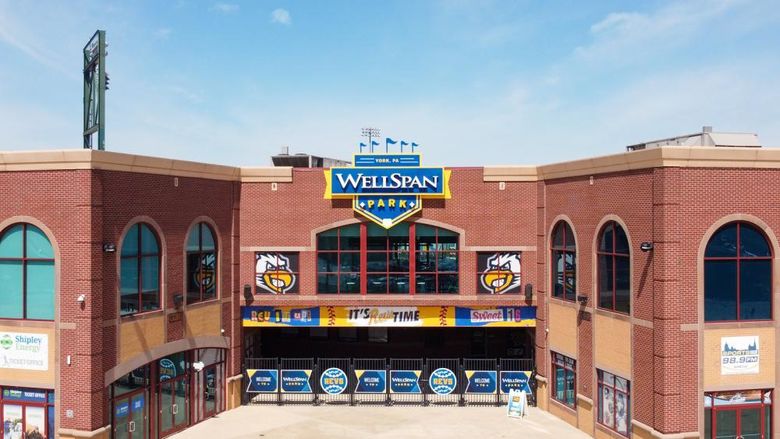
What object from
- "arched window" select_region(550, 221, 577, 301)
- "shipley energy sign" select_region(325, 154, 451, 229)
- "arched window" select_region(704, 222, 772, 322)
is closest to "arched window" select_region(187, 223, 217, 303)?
"shipley energy sign" select_region(325, 154, 451, 229)

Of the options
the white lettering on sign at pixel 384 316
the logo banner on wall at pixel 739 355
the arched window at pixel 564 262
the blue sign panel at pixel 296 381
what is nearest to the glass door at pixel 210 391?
the blue sign panel at pixel 296 381

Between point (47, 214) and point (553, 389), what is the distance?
20.6 m

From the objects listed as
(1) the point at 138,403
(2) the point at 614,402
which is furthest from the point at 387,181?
(1) the point at 138,403

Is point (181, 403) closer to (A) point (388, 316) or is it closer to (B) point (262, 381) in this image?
(B) point (262, 381)

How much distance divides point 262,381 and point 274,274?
485 centimetres

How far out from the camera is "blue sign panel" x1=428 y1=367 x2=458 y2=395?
1083 inches

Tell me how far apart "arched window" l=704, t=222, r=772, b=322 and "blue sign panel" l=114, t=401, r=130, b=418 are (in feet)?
63.3

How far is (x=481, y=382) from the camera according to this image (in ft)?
90.2

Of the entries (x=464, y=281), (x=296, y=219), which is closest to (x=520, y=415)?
(x=464, y=281)

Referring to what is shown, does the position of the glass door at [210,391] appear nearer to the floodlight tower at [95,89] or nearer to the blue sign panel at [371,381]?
the blue sign panel at [371,381]

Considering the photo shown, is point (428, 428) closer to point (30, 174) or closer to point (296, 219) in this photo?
point (296, 219)

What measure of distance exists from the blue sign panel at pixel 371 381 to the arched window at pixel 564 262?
333 inches

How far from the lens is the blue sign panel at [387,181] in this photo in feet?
89.7

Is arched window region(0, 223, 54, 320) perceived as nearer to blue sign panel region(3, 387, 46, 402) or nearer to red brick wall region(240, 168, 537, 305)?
blue sign panel region(3, 387, 46, 402)
